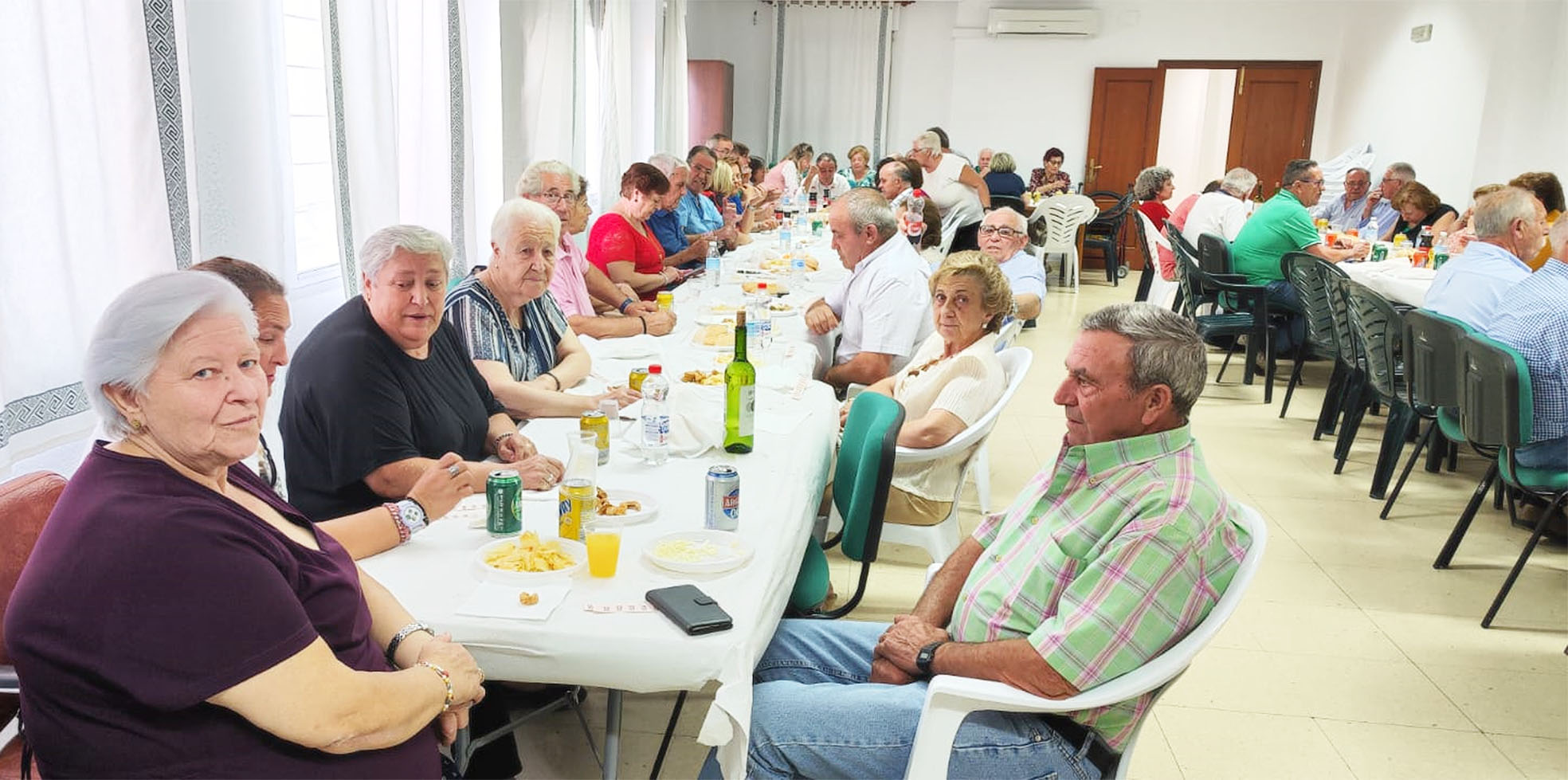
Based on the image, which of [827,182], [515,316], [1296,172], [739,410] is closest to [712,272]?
[515,316]

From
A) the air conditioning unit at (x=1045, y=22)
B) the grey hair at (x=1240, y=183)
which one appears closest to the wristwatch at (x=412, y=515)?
the grey hair at (x=1240, y=183)

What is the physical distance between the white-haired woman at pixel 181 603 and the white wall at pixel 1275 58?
8680 millimetres

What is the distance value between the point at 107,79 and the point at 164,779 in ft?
6.16

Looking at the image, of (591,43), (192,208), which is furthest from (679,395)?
(591,43)

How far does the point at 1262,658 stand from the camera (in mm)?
3066

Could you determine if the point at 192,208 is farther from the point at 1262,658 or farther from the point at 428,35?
the point at 1262,658

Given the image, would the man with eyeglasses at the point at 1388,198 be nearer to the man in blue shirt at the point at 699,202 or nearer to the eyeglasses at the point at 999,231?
the eyeglasses at the point at 999,231

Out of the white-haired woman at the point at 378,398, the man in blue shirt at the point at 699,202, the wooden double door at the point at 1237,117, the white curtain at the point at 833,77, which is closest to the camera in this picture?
the white-haired woman at the point at 378,398

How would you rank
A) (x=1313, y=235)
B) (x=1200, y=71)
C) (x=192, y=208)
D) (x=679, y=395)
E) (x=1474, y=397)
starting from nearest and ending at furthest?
1. (x=679, y=395)
2. (x=192, y=208)
3. (x=1474, y=397)
4. (x=1313, y=235)
5. (x=1200, y=71)

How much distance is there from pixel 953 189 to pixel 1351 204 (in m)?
3.23

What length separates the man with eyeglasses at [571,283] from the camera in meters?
4.00

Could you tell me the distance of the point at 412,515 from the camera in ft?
6.12

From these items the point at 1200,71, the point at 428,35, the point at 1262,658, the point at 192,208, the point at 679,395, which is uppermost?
the point at 1200,71

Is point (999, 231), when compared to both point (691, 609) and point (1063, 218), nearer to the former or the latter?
point (691, 609)
